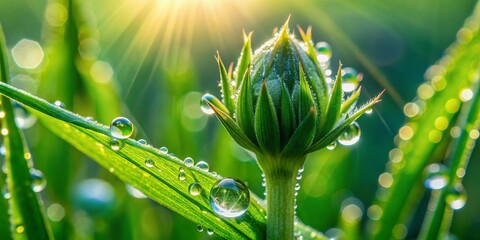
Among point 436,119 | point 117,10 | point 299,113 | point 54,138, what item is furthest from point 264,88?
point 117,10

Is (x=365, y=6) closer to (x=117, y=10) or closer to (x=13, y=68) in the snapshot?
(x=117, y=10)

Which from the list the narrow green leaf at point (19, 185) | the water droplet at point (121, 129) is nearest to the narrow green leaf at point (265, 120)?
the water droplet at point (121, 129)

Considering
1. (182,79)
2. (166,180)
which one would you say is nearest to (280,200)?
(166,180)

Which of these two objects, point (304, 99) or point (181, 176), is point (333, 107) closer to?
point (304, 99)

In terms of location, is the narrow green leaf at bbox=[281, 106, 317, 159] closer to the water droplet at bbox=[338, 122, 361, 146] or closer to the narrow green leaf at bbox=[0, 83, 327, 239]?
the narrow green leaf at bbox=[0, 83, 327, 239]

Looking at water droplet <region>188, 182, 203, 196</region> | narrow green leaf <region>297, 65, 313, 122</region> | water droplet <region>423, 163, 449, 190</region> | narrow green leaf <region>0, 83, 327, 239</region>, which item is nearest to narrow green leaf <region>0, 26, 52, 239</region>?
narrow green leaf <region>0, 83, 327, 239</region>

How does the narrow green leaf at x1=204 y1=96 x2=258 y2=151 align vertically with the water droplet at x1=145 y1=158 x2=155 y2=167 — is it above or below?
above

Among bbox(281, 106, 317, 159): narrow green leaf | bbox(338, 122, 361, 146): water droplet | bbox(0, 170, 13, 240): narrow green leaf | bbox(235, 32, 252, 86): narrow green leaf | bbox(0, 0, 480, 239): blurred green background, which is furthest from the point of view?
bbox(0, 0, 480, 239): blurred green background
